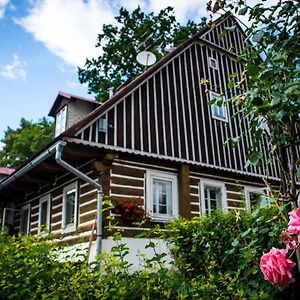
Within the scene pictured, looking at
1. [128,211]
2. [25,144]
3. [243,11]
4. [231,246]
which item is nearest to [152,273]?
[231,246]

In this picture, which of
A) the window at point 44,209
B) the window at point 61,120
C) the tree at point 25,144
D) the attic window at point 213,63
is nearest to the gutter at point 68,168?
the window at point 61,120

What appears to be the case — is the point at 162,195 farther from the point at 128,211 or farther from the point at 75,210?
the point at 75,210

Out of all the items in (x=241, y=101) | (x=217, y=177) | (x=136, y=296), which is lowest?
(x=136, y=296)

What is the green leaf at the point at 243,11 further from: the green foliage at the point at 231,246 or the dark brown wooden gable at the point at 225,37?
the dark brown wooden gable at the point at 225,37

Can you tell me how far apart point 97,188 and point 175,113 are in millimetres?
3621

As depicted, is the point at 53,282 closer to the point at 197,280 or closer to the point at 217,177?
the point at 197,280

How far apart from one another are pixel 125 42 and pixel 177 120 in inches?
468

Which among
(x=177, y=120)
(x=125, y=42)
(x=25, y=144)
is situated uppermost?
(x=125, y=42)

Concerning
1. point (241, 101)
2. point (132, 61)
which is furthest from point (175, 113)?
point (132, 61)

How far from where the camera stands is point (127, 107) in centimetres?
975

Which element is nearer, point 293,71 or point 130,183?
point 293,71

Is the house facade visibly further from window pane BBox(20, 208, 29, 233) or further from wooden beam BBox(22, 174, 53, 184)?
window pane BBox(20, 208, 29, 233)

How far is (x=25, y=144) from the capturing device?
27031 mm

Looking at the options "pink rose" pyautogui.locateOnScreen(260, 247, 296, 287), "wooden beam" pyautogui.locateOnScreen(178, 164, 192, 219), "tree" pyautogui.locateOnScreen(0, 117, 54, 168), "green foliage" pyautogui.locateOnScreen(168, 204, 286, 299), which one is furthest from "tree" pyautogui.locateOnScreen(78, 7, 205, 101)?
"pink rose" pyautogui.locateOnScreen(260, 247, 296, 287)
